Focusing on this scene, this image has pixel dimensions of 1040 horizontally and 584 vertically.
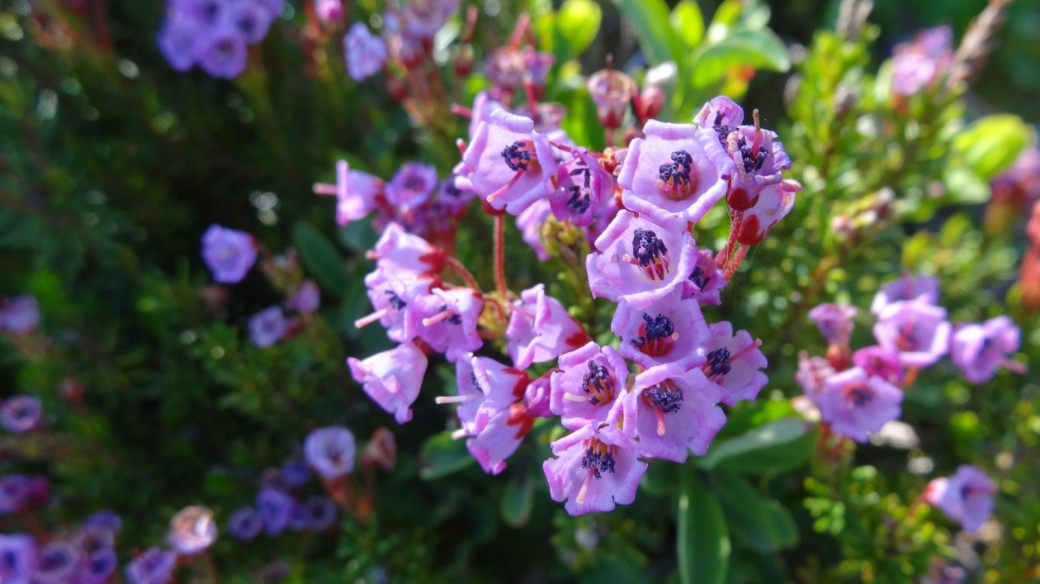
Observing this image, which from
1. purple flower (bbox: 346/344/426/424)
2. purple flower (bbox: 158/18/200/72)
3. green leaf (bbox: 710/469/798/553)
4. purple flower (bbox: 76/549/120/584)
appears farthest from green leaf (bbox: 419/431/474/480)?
purple flower (bbox: 158/18/200/72)

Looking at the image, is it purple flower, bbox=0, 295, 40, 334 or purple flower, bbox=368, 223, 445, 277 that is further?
purple flower, bbox=0, 295, 40, 334

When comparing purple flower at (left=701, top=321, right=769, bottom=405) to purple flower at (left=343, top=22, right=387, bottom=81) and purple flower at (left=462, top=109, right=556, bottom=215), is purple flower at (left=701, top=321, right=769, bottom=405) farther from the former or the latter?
purple flower at (left=343, top=22, right=387, bottom=81)

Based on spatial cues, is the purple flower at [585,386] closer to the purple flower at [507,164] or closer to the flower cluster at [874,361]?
the purple flower at [507,164]

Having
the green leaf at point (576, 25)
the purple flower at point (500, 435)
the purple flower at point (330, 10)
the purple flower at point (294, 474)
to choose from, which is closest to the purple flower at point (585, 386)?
the purple flower at point (500, 435)

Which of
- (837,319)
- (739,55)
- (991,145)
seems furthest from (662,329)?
(991,145)

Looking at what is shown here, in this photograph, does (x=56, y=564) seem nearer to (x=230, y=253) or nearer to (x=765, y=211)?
(x=230, y=253)

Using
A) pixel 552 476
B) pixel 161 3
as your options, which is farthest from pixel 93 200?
pixel 552 476
